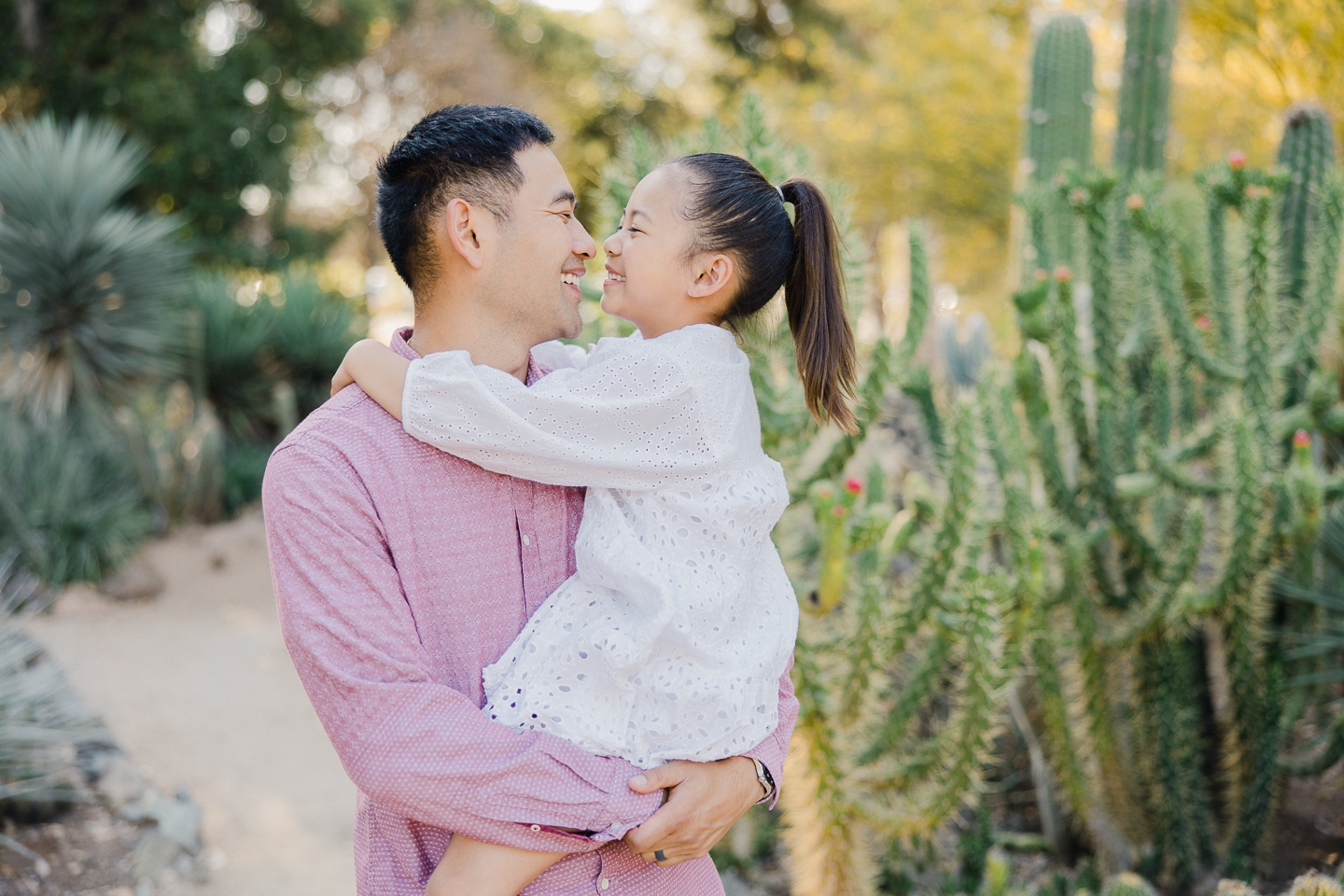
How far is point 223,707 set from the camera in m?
6.09

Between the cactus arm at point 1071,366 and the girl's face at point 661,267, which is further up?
the girl's face at point 661,267

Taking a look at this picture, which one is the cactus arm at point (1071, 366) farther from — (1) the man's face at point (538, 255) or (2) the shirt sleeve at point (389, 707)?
(2) the shirt sleeve at point (389, 707)

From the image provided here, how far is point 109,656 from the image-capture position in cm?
663

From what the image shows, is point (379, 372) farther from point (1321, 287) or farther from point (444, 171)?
point (1321, 287)

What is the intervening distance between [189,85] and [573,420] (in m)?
13.6

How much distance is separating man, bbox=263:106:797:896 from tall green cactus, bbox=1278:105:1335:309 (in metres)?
3.96

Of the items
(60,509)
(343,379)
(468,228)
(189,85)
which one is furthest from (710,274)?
(189,85)

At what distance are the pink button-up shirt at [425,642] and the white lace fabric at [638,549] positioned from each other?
0.19 feet

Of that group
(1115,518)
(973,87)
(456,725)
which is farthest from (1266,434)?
(973,87)

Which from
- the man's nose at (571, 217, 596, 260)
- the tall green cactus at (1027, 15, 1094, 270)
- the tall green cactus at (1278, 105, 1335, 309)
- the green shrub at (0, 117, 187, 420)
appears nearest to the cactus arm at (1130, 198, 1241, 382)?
the tall green cactus at (1278, 105, 1335, 309)

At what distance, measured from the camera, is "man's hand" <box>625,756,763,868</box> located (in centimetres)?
165

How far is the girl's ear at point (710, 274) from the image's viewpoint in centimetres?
212

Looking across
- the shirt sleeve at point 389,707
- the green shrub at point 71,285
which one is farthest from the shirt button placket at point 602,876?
the green shrub at point 71,285

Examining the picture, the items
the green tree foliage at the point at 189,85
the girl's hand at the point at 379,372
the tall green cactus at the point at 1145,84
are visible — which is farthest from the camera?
the green tree foliage at the point at 189,85
